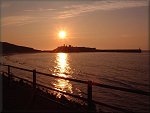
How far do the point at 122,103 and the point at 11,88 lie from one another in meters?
14.3

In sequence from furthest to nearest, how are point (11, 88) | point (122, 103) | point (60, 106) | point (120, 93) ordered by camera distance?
point (120, 93) → point (122, 103) → point (11, 88) → point (60, 106)

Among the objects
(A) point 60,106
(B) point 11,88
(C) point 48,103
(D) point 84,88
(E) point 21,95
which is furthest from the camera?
(D) point 84,88

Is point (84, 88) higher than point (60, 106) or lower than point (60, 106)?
lower

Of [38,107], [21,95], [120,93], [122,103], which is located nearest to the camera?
[38,107]

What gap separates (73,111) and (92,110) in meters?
0.55

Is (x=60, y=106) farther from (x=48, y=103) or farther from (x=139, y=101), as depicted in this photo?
(x=139, y=101)

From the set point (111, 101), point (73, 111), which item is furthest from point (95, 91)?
point (73, 111)

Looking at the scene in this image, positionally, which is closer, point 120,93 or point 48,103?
point 48,103

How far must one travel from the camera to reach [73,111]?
25.7 feet

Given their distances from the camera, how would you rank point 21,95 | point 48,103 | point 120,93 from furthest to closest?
point 120,93 < point 21,95 < point 48,103

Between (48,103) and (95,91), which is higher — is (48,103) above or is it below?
above

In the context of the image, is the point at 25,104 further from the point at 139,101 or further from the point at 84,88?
the point at 84,88

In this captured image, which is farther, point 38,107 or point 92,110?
point 38,107

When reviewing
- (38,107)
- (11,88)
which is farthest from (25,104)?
Result: (11,88)
